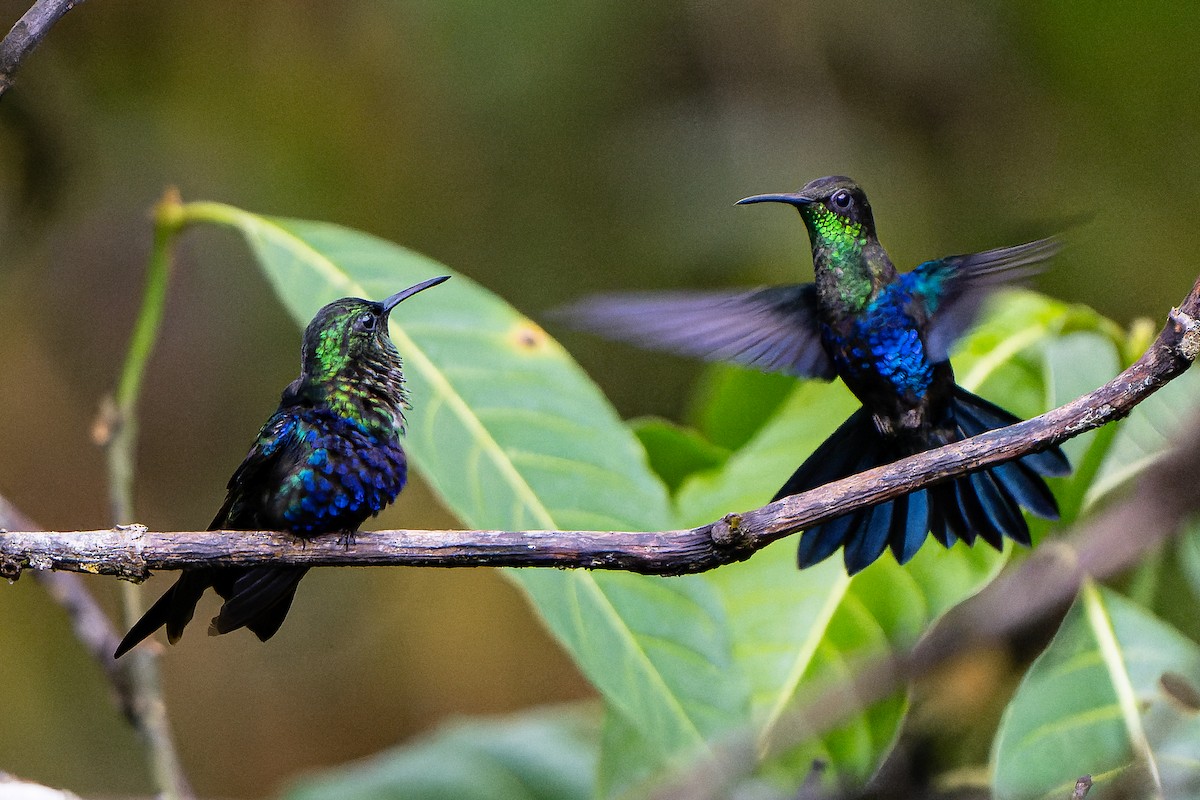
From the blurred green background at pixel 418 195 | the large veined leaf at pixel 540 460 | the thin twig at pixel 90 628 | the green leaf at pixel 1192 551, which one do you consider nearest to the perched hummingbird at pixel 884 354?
the large veined leaf at pixel 540 460

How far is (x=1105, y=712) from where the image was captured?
1594 millimetres

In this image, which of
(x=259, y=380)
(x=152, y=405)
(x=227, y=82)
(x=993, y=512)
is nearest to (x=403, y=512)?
(x=259, y=380)

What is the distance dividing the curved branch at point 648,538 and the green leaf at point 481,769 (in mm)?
1598

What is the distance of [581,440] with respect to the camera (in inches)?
58.1

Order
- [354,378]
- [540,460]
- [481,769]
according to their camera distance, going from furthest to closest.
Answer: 1. [481,769]
2. [540,460]
3. [354,378]

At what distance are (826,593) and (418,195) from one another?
285 cm

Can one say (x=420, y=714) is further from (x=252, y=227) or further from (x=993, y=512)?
(x=993, y=512)

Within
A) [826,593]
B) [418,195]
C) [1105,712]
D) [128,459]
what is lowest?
[1105,712]

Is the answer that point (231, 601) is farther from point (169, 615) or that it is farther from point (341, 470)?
point (341, 470)

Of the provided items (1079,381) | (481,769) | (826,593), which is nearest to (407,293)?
(826,593)

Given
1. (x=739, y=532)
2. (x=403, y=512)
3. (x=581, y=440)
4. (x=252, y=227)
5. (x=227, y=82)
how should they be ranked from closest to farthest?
(x=739, y=532), (x=581, y=440), (x=252, y=227), (x=403, y=512), (x=227, y=82)

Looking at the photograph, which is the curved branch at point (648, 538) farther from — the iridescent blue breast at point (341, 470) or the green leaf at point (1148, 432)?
the green leaf at point (1148, 432)

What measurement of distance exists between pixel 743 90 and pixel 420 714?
235 centimetres

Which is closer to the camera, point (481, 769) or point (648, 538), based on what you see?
point (648, 538)
